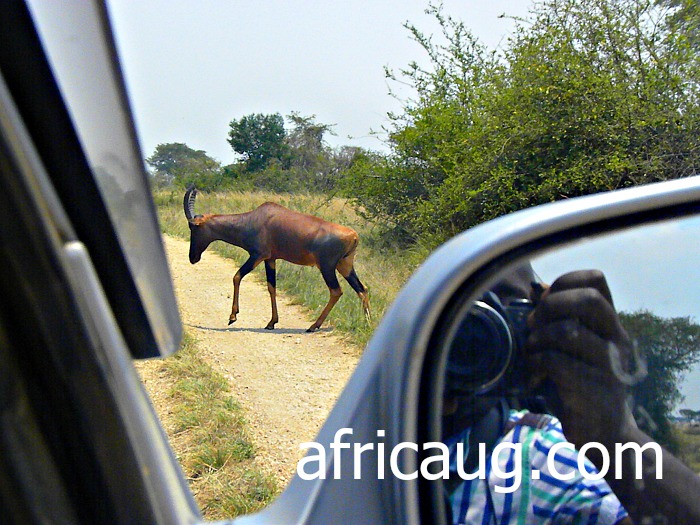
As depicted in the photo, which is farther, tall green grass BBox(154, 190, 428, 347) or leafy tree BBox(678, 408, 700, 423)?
tall green grass BBox(154, 190, 428, 347)

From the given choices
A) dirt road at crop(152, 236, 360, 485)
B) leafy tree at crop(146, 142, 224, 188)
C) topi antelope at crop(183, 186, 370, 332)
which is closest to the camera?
dirt road at crop(152, 236, 360, 485)

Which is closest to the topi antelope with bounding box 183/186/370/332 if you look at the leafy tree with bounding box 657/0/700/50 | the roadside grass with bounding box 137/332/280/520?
the roadside grass with bounding box 137/332/280/520

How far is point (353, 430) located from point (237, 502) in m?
2.95

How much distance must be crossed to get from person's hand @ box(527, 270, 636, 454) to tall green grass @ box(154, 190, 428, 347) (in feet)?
21.1

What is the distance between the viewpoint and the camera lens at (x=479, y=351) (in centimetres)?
99

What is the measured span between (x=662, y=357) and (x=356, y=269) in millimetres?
11600

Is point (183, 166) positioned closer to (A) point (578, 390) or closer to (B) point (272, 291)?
(B) point (272, 291)

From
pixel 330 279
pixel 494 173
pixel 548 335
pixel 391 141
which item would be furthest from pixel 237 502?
pixel 391 141

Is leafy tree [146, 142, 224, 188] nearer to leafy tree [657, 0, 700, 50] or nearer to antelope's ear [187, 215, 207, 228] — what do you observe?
antelope's ear [187, 215, 207, 228]

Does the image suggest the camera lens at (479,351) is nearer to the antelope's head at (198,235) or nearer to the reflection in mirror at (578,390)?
the reflection in mirror at (578,390)

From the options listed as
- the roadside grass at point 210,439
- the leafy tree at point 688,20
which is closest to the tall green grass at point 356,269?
the roadside grass at point 210,439

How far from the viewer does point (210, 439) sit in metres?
4.64

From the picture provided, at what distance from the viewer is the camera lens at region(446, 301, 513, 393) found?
994 mm

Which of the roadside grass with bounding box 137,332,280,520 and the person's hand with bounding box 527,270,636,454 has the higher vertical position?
the person's hand with bounding box 527,270,636,454
